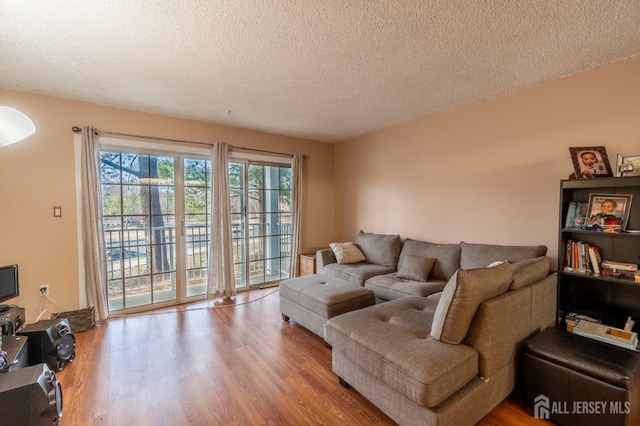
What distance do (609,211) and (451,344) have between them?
5.41ft

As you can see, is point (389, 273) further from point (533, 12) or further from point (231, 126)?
point (231, 126)

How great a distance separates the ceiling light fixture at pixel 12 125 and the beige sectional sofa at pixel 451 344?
7.26 ft

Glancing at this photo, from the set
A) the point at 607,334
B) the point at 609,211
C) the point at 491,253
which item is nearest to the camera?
the point at 607,334

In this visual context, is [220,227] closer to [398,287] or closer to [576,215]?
[398,287]

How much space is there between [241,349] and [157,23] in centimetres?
253

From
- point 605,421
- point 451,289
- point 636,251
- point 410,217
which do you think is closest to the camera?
point 605,421

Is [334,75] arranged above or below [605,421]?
above

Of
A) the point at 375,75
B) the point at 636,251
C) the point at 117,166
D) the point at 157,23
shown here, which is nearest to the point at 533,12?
the point at 375,75

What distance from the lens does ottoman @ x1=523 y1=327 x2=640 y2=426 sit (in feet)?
4.74

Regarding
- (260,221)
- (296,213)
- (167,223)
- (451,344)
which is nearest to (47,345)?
Answer: (167,223)

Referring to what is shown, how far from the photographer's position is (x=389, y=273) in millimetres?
3455

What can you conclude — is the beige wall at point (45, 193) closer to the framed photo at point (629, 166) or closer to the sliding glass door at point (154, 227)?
the sliding glass door at point (154, 227)

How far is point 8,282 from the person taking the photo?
2.52m

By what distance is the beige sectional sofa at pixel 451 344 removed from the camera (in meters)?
1.46
